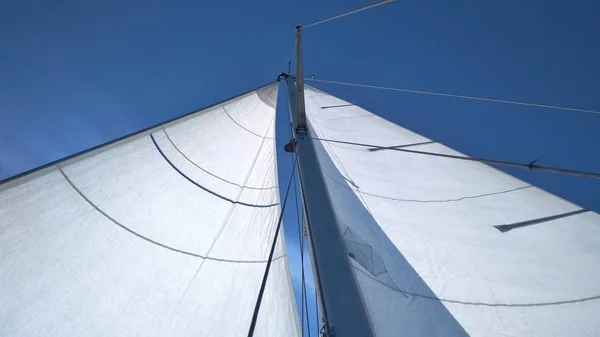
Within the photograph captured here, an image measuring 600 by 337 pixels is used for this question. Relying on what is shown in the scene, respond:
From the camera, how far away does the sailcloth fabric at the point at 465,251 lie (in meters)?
1.37

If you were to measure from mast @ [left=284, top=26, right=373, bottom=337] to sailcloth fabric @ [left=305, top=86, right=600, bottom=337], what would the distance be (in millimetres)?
198

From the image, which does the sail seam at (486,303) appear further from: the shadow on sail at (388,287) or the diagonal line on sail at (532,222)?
the diagonal line on sail at (532,222)

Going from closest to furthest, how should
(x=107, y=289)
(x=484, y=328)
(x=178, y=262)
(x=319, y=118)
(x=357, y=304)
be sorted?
(x=357, y=304)
(x=484, y=328)
(x=107, y=289)
(x=178, y=262)
(x=319, y=118)

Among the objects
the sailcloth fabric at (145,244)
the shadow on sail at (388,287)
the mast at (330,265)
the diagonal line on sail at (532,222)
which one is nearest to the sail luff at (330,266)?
the mast at (330,265)

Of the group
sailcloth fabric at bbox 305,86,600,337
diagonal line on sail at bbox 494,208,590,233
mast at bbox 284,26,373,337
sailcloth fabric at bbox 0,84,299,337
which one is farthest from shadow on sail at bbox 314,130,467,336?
sailcloth fabric at bbox 0,84,299,337

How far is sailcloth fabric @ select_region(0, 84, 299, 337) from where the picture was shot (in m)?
1.23

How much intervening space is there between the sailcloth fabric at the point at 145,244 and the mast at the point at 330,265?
39.3 inches

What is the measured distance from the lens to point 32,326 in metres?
1.17

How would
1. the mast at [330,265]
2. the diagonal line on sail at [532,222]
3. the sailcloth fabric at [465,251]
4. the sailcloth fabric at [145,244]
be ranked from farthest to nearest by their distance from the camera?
the diagonal line on sail at [532,222]
the sailcloth fabric at [465,251]
the sailcloth fabric at [145,244]
the mast at [330,265]

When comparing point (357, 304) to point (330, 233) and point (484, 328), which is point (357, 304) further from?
point (484, 328)

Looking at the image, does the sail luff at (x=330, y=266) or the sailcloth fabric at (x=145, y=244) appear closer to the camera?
the sail luff at (x=330, y=266)

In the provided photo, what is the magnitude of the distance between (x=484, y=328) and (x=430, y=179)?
147cm

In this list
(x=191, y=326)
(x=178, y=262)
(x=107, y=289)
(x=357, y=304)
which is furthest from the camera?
(x=178, y=262)

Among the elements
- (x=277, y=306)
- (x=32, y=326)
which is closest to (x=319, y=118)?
(x=277, y=306)
